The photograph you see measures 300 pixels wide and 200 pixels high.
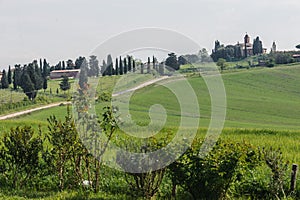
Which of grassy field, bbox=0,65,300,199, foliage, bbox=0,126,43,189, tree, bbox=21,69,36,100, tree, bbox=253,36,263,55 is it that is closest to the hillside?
grassy field, bbox=0,65,300,199

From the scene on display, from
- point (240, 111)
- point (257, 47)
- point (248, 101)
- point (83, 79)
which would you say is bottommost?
point (240, 111)

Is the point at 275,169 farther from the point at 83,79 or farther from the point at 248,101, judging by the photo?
the point at 248,101

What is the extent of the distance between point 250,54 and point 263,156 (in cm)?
11223

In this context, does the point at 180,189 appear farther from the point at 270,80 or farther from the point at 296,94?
the point at 270,80

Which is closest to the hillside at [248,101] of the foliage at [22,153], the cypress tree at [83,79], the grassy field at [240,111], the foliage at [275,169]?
the grassy field at [240,111]

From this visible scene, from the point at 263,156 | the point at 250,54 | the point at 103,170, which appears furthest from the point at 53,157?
the point at 250,54

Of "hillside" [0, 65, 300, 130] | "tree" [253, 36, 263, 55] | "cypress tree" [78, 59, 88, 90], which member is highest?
Result: "tree" [253, 36, 263, 55]

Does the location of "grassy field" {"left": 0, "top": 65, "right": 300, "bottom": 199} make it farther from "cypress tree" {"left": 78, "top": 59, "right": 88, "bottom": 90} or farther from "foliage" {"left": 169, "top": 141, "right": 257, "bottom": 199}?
"foliage" {"left": 169, "top": 141, "right": 257, "bottom": 199}

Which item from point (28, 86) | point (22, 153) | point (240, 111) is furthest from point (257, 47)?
point (22, 153)

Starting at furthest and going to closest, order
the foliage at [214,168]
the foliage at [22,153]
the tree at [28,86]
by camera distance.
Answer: the tree at [28,86]
the foliage at [22,153]
the foliage at [214,168]

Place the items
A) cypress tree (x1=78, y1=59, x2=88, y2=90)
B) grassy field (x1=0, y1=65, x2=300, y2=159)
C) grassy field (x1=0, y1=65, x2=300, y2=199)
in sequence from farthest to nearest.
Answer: grassy field (x1=0, y1=65, x2=300, y2=159) < grassy field (x1=0, y1=65, x2=300, y2=199) < cypress tree (x1=78, y1=59, x2=88, y2=90)

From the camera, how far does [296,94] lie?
53.7 m

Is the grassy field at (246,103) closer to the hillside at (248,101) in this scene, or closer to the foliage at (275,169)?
the hillside at (248,101)

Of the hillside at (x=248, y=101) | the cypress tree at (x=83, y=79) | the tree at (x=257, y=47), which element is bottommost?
the hillside at (x=248, y=101)
